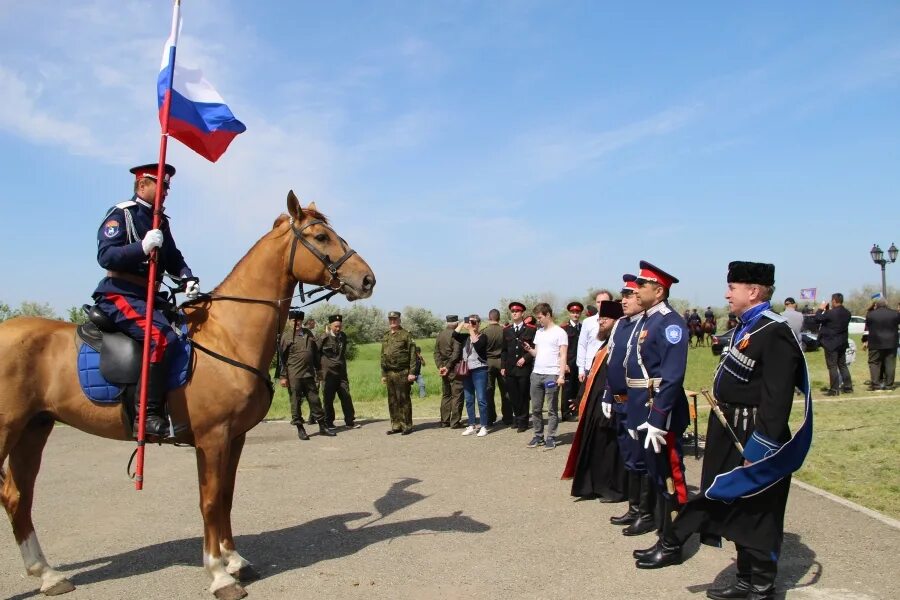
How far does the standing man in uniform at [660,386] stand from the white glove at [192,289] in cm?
357

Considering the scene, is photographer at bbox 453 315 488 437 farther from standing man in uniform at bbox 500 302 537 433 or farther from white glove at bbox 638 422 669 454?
white glove at bbox 638 422 669 454

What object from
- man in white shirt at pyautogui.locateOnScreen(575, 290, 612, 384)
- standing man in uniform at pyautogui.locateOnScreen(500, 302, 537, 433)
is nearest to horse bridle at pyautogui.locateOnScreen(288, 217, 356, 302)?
man in white shirt at pyautogui.locateOnScreen(575, 290, 612, 384)

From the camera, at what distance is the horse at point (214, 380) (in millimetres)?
4910

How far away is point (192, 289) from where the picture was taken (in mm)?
5254

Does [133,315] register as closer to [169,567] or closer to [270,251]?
[270,251]

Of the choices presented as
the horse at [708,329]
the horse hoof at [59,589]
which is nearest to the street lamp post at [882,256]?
the horse at [708,329]

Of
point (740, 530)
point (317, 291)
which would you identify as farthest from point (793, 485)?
point (317, 291)

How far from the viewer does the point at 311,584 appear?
4.98 m

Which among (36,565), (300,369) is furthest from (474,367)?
(36,565)

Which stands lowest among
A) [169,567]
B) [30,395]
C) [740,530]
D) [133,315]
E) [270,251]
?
[169,567]

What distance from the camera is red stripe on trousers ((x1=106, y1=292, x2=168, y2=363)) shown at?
4805 mm

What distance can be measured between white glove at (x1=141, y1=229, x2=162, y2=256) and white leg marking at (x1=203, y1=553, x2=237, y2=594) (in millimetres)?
2289

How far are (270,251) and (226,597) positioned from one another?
8.50 ft

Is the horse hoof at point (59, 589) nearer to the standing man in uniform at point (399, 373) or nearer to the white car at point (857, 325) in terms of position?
the standing man in uniform at point (399, 373)
